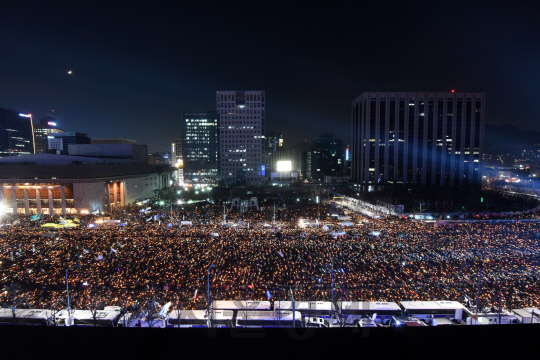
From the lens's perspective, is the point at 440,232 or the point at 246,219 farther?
the point at 246,219

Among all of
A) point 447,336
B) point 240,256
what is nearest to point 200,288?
point 240,256

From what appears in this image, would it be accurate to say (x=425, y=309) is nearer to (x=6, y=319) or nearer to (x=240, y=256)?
(x=240, y=256)

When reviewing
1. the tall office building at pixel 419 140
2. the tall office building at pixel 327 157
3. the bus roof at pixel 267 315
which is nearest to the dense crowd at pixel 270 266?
the bus roof at pixel 267 315

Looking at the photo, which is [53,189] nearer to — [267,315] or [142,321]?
[142,321]

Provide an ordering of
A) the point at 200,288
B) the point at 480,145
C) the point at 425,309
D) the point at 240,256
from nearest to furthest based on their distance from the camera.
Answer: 1. the point at 425,309
2. the point at 200,288
3. the point at 240,256
4. the point at 480,145

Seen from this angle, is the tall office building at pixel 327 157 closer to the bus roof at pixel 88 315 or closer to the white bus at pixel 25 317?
the bus roof at pixel 88 315

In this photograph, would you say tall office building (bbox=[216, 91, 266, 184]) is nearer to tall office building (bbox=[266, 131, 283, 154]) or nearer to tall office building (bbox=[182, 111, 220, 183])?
tall office building (bbox=[182, 111, 220, 183])
